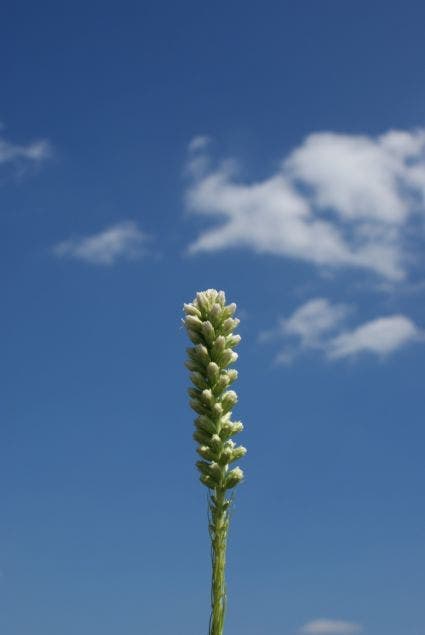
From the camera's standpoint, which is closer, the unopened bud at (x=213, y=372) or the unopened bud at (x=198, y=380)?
the unopened bud at (x=213, y=372)

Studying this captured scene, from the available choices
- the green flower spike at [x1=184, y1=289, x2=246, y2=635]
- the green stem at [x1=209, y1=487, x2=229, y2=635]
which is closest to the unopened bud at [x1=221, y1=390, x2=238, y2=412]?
the green flower spike at [x1=184, y1=289, x2=246, y2=635]

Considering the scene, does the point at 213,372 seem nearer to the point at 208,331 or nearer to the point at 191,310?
the point at 208,331

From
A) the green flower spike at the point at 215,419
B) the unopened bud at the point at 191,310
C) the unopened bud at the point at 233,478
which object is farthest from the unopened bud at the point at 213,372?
the unopened bud at the point at 233,478

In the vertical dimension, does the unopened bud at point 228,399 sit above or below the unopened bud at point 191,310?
below

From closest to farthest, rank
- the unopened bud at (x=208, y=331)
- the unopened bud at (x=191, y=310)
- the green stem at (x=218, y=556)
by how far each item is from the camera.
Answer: the green stem at (x=218, y=556) → the unopened bud at (x=208, y=331) → the unopened bud at (x=191, y=310)

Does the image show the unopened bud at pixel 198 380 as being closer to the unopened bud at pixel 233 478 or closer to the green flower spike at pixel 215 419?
the green flower spike at pixel 215 419

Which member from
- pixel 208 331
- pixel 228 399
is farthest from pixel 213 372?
pixel 208 331

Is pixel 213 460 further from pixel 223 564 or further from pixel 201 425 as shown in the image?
pixel 223 564

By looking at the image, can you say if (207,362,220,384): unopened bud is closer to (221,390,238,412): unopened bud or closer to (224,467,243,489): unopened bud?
(221,390,238,412): unopened bud

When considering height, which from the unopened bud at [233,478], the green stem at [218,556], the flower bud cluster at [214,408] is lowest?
the green stem at [218,556]
